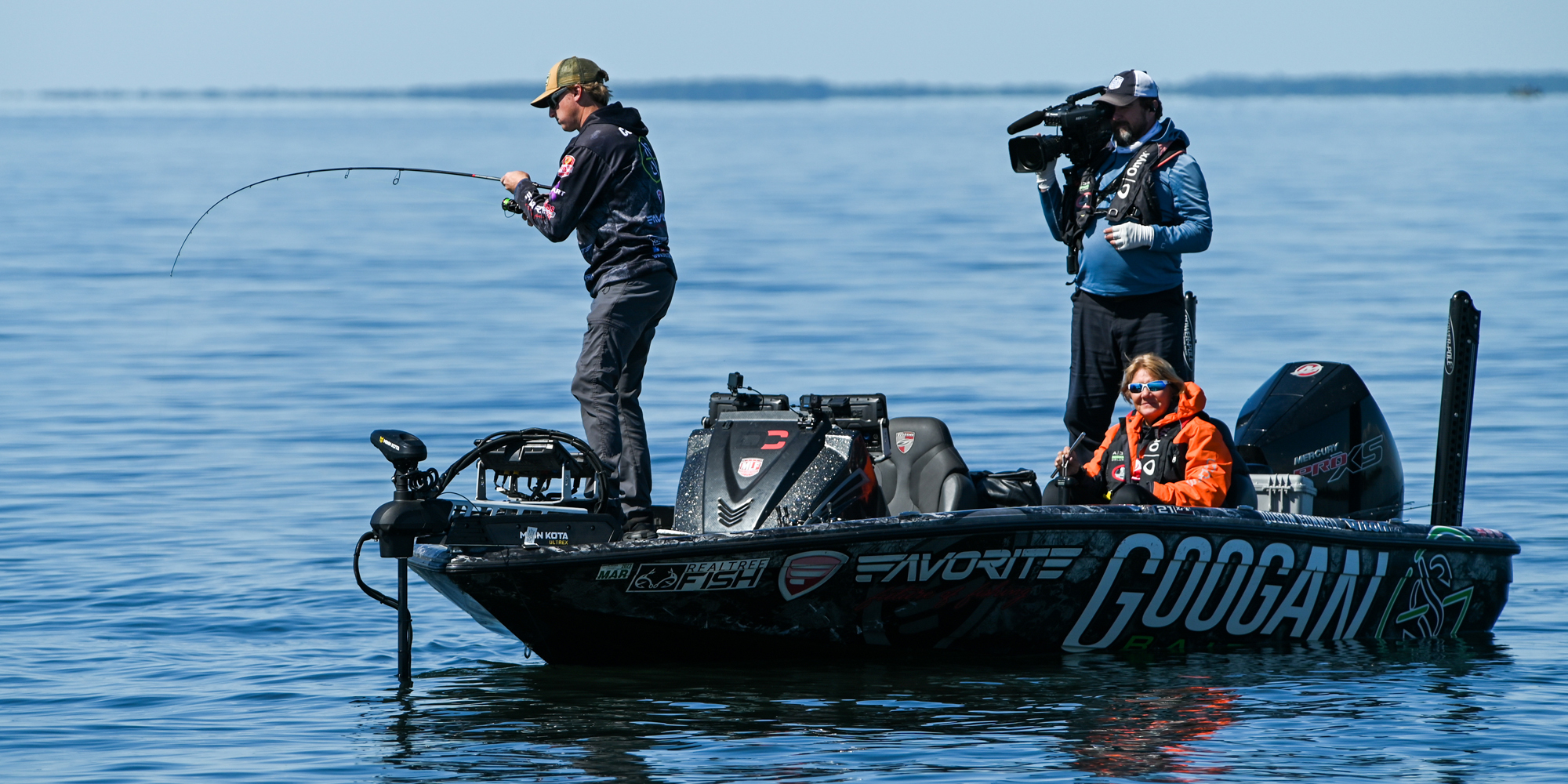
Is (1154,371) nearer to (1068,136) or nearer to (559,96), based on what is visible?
(1068,136)

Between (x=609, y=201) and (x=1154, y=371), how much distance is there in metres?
2.09

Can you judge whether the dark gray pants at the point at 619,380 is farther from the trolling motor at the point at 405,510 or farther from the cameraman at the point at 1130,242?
the cameraman at the point at 1130,242

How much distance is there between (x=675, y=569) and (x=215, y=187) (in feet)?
146

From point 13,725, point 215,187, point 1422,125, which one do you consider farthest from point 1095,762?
point 1422,125

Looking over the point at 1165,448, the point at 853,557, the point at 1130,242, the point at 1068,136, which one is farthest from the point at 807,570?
the point at 1068,136

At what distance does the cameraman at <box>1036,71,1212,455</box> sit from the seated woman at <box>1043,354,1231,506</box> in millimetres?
367

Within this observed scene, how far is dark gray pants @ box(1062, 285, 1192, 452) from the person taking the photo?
Answer: 25.3 feet

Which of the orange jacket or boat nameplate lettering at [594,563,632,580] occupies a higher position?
the orange jacket

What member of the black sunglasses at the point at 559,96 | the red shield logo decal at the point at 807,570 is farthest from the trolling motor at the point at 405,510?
the black sunglasses at the point at 559,96

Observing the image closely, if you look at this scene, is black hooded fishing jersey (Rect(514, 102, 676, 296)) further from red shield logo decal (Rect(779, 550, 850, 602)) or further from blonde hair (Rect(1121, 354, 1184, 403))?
blonde hair (Rect(1121, 354, 1184, 403))

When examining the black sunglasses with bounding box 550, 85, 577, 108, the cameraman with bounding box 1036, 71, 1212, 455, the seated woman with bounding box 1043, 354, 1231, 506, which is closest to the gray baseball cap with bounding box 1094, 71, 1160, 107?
the cameraman with bounding box 1036, 71, 1212, 455

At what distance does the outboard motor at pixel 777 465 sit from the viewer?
6.88m

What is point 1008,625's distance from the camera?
7172 millimetres

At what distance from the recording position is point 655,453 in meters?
12.4
